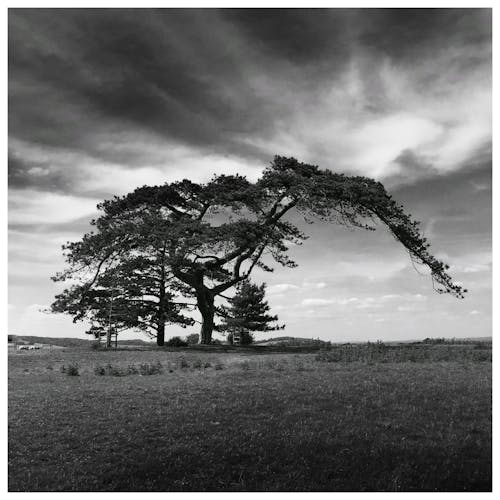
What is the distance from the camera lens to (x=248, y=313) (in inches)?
1390

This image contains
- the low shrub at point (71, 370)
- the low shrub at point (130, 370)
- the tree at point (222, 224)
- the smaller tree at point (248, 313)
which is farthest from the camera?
the smaller tree at point (248, 313)

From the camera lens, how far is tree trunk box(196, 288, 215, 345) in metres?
23.1

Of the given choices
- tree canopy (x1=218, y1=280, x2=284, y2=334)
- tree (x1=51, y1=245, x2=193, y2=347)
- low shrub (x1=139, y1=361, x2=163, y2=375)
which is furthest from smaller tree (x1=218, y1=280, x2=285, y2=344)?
low shrub (x1=139, y1=361, x2=163, y2=375)

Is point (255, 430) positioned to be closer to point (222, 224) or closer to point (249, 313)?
point (222, 224)

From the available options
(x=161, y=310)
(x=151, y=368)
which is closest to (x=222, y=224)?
(x=161, y=310)

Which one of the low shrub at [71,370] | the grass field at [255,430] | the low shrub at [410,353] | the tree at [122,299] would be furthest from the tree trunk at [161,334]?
the low shrub at [71,370]

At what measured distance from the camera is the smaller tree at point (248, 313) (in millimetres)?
29355

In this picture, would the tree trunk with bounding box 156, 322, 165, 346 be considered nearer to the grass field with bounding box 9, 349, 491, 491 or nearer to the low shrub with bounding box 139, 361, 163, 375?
the low shrub with bounding box 139, 361, 163, 375

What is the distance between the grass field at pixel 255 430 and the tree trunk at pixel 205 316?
14.0 metres

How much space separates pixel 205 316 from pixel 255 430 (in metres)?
16.6

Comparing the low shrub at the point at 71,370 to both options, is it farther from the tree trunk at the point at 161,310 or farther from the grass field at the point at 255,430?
the tree trunk at the point at 161,310

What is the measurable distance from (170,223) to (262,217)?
406cm

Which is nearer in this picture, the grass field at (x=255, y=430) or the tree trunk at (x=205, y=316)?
the grass field at (x=255, y=430)
